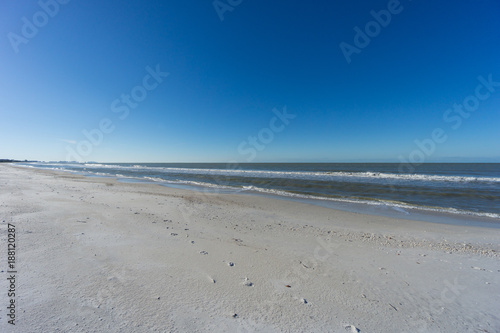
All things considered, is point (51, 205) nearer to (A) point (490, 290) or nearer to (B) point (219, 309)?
(B) point (219, 309)

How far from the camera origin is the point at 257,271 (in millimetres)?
4020

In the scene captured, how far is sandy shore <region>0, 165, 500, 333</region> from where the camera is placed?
272 centimetres

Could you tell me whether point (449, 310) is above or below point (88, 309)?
below

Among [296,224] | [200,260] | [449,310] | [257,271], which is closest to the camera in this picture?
[449,310]

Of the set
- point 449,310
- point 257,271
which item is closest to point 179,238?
point 257,271

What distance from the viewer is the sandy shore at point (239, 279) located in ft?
8.93

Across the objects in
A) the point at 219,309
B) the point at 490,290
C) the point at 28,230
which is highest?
the point at 28,230

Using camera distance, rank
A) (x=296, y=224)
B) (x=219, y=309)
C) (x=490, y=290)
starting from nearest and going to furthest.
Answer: (x=219, y=309)
(x=490, y=290)
(x=296, y=224)

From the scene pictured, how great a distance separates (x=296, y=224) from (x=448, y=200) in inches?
514

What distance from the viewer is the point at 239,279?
3.71m


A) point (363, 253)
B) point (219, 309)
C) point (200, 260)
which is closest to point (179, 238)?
point (200, 260)

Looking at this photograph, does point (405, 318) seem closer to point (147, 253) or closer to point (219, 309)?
point (219, 309)

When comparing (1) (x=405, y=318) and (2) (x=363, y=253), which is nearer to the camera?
(1) (x=405, y=318)

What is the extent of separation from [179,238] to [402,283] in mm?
5207
